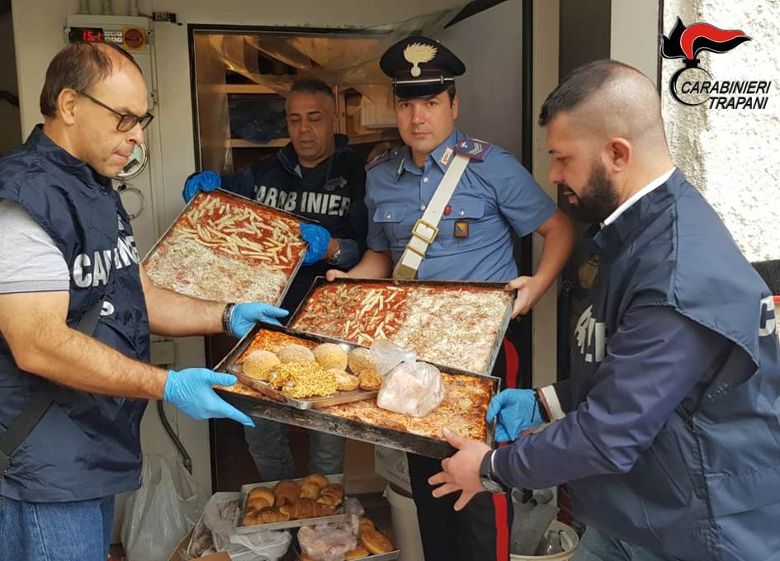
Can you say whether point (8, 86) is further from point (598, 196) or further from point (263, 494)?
point (598, 196)

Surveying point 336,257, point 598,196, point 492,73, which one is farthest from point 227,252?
point 598,196

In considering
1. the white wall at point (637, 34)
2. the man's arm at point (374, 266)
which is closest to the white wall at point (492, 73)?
the man's arm at point (374, 266)

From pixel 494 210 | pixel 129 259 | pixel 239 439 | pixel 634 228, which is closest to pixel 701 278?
pixel 634 228

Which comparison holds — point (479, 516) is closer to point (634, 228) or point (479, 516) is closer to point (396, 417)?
point (396, 417)

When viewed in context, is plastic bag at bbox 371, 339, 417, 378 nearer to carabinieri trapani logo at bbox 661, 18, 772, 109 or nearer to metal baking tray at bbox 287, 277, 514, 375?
metal baking tray at bbox 287, 277, 514, 375

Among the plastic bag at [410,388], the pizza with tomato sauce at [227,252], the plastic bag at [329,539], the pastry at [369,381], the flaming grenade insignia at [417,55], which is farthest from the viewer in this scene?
the plastic bag at [329,539]

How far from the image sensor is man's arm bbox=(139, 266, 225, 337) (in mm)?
2299

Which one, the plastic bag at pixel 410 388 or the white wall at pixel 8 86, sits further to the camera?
the white wall at pixel 8 86

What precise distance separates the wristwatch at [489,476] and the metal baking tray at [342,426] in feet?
0.31

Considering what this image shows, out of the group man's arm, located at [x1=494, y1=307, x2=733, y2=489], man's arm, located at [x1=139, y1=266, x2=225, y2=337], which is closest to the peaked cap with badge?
man's arm, located at [x1=139, y1=266, x2=225, y2=337]

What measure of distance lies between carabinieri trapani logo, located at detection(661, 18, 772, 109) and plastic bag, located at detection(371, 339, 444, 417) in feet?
3.29

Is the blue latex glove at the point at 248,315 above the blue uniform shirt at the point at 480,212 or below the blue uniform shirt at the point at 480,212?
below

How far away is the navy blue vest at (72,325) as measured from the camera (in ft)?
5.37

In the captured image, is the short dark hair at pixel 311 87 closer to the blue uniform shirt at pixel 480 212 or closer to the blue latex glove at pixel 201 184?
the blue latex glove at pixel 201 184
